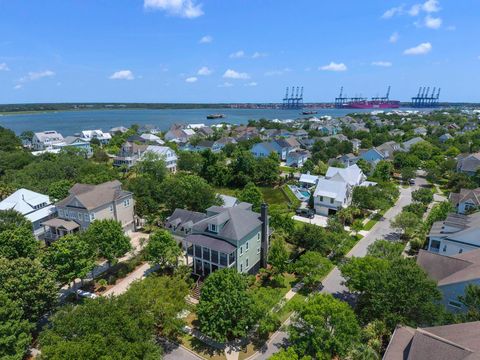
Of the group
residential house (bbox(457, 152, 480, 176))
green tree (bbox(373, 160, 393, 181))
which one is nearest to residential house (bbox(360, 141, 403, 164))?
green tree (bbox(373, 160, 393, 181))

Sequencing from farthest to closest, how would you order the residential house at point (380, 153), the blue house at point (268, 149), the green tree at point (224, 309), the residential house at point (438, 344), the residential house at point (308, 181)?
the blue house at point (268, 149), the residential house at point (380, 153), the residential house at point (308, 181), the green tree at point (224, 309), the residential house at point (438, 344)

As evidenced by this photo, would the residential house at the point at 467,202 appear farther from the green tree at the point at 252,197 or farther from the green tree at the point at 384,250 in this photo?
the green tree at the point at 252,197

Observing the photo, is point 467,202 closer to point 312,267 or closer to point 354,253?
point 354,253

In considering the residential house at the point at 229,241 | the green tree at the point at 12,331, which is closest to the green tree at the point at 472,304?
the residential house at the point at 229,241

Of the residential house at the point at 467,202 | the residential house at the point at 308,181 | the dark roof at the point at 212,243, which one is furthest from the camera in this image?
the residential house at the point at 308,181

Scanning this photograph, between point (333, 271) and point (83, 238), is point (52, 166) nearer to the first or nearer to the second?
point (83, 238)

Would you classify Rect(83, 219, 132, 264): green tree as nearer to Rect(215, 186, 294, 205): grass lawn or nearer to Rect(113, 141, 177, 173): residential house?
Rect(215, 186, 294, 205): grass lawn
